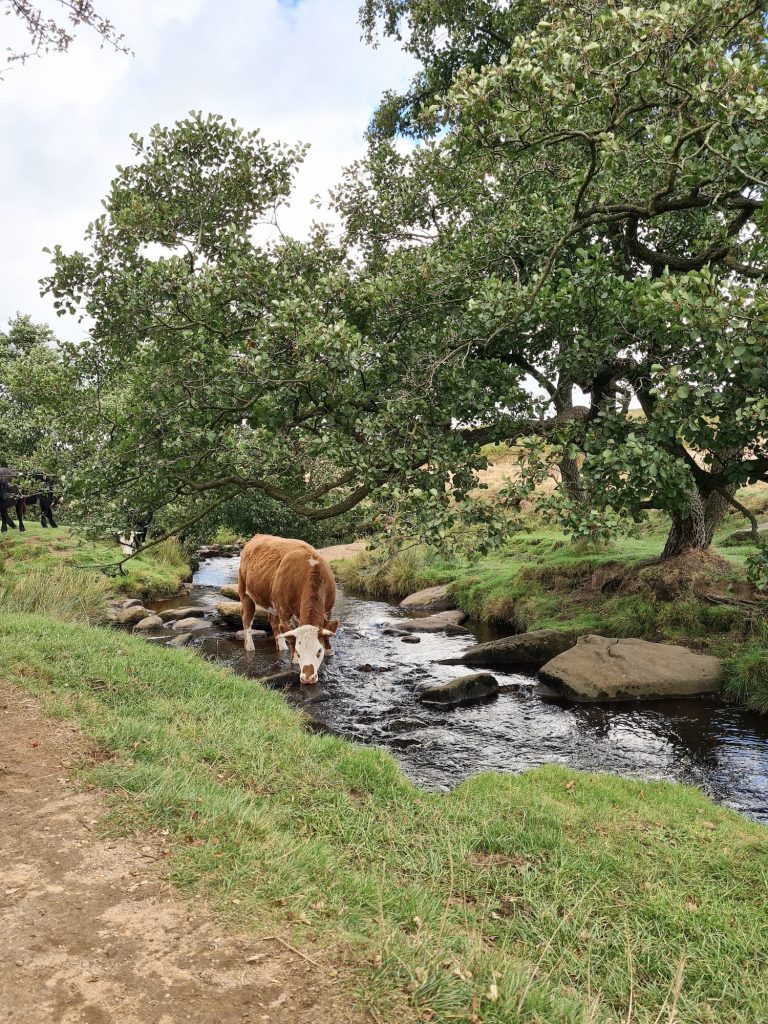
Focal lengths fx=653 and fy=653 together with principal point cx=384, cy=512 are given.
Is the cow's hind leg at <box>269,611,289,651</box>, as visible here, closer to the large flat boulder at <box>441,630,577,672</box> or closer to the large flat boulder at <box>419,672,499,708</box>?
the large flat boulder at <box>441,630,577,672</box>

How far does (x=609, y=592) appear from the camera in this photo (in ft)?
54.8

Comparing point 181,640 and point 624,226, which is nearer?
point 624,226

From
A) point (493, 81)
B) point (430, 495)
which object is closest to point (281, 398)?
point (430, 495)

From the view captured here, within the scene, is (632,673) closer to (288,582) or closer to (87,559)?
(288,582)

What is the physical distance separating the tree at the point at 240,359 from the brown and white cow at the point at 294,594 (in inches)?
73.3

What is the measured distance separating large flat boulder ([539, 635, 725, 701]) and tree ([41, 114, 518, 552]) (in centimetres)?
394

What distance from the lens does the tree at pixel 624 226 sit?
7.30 m

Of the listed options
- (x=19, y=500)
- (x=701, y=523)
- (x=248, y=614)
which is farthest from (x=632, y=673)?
(x=19, y=500)

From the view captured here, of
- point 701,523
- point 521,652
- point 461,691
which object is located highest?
point 701,523

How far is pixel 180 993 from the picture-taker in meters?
3.12

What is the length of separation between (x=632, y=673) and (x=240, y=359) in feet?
28.6

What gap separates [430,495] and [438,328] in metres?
4.02

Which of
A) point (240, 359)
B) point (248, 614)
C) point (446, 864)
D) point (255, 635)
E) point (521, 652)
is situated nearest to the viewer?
point (446, 864)

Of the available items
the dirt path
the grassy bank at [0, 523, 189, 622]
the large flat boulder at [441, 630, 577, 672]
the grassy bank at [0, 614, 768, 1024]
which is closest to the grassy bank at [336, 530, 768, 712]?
the large flat boulder at [441, 630, 577, 672]
